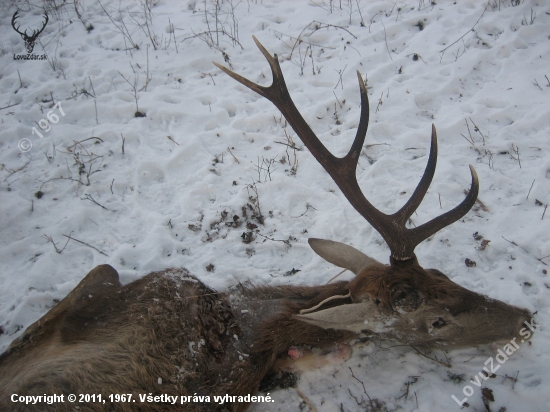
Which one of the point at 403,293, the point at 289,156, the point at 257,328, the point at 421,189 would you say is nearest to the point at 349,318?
the point at 403,293

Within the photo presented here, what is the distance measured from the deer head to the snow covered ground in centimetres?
45

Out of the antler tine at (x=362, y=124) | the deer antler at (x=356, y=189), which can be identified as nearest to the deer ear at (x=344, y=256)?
the deer antler at (x=356, y=189)

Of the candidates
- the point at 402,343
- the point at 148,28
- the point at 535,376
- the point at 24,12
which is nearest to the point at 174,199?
the point at 402,343

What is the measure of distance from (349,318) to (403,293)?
46 cm

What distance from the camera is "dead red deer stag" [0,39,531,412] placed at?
126 inches

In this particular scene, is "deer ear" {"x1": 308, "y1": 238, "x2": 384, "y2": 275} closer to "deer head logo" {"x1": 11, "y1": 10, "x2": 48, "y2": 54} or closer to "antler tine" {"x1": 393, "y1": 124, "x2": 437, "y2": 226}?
"antler tine" {"x1": 393, "y1": 124, "x2": 437, "y2": 226}

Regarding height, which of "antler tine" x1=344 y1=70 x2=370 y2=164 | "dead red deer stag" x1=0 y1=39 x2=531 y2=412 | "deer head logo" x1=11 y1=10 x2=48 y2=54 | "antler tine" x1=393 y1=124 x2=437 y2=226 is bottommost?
"dead red deer stag" x1=0 y1=39 x2=531 y2=412

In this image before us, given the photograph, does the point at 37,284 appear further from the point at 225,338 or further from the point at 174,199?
the point at 225,338

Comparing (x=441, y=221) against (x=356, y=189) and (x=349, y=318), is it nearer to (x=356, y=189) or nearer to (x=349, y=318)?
(x=356, y=189)

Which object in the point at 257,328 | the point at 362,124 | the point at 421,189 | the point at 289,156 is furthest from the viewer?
the point at 289,156

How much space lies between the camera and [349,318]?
3.27 metres

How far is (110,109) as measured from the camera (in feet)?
20.0

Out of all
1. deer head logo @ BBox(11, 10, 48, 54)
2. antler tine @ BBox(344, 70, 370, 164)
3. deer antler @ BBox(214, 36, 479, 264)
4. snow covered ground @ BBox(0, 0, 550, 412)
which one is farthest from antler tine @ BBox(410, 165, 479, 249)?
deer head logo @ BBox(11, 10, 48, 54)

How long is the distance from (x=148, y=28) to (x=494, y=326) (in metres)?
6.61
